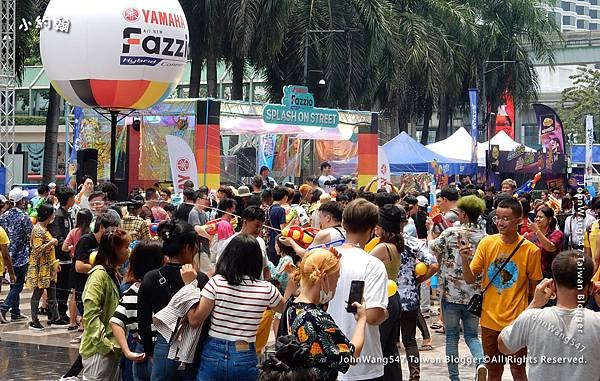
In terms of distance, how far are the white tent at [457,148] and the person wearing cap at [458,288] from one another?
27.5 metres

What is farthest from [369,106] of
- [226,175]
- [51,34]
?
[51,34]

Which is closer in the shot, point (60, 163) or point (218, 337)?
point (218, 337)

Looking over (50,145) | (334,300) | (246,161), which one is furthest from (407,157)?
(334,300)

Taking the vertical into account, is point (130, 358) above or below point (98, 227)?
below

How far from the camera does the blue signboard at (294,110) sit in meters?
24.8

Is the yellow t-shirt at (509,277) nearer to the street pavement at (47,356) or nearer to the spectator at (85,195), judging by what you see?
the street pavement at (47,356)

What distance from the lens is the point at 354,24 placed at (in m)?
40.2

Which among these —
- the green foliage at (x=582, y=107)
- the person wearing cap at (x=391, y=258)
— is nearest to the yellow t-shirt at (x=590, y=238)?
the person wearing cap at (x=391, y=258)

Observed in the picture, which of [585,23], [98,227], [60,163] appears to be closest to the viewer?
[98,227]

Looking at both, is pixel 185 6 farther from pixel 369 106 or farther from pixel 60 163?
pixel 60 163

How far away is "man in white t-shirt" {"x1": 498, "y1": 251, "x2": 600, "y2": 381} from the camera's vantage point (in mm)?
5223

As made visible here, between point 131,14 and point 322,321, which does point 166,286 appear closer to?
point 322,321

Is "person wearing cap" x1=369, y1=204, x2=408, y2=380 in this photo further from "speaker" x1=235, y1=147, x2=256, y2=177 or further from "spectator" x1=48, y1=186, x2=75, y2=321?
"speaker" x1=235, y1=147, x2=256, y2=177

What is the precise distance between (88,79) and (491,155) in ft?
63.4
